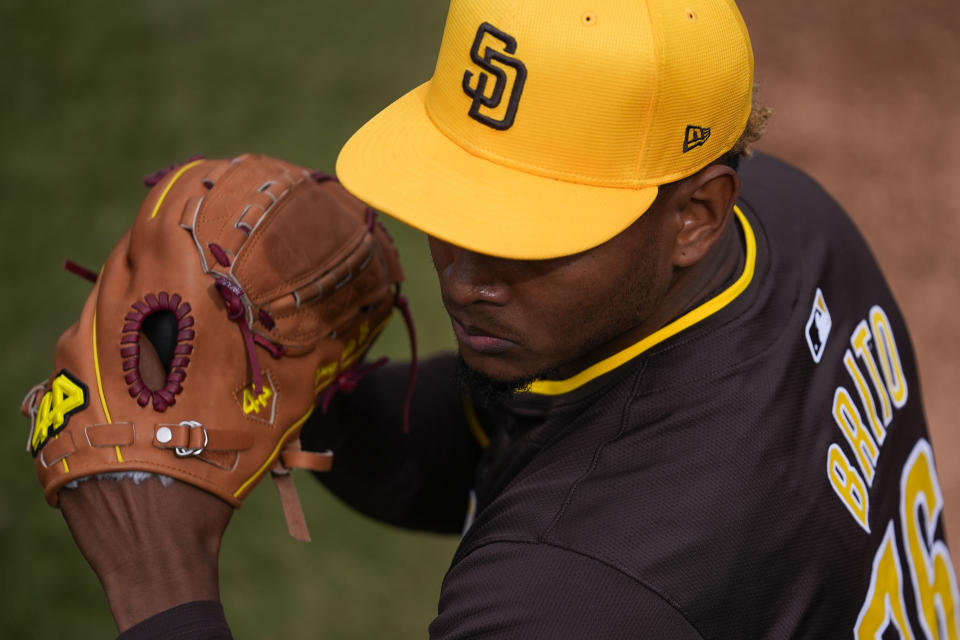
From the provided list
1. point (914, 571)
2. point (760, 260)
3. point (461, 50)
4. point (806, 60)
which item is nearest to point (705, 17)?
point (461, 50)

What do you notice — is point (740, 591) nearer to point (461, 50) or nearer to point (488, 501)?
point (488, 501)

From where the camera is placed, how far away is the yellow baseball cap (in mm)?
1483

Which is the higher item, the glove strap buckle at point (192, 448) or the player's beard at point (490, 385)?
the player's beard at point (490, 385)

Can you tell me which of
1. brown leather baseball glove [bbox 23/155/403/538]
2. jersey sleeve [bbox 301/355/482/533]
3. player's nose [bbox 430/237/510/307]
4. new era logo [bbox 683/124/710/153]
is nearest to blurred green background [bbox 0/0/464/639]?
jersey sleeve [bbox 301/355/482/533]

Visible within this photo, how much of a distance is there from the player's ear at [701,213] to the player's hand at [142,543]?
0.94 metres

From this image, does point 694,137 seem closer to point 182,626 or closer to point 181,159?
point 182,626

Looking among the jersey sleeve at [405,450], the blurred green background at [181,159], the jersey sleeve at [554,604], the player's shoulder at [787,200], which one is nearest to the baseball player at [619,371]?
the jersey sleeve at [554,604]

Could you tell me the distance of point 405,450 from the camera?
7.83 feet

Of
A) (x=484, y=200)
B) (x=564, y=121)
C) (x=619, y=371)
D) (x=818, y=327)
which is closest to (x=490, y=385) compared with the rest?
(x=619, y=371)

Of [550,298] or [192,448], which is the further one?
[192,448]

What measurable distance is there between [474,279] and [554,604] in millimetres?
514

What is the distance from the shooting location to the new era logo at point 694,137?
156 cm

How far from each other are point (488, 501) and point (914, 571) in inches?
32.4

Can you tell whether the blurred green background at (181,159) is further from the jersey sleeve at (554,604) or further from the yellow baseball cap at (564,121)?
the yellow baseball cap at (564,121)
